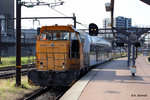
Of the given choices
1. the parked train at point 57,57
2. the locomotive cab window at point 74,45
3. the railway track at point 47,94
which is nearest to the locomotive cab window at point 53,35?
the parked train at point 57,57

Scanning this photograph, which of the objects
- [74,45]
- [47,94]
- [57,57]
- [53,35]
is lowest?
[47,94]

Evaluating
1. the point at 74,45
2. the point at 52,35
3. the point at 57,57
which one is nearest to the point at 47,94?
the point at 57,57

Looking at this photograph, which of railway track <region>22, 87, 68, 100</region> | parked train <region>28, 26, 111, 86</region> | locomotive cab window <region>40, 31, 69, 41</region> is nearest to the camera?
railway track <region>22, 87, 68, 100</region>

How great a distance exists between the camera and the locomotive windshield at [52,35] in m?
11.7

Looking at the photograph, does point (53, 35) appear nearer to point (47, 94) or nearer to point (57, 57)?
point (57, 57)

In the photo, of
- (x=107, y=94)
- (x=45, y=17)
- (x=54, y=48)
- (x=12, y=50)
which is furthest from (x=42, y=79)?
(x=12, y=50)

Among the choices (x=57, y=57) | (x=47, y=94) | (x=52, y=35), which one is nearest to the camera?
(x=47, y=94)

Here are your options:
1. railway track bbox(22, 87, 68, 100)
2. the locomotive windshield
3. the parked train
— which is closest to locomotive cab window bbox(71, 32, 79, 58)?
the parked train

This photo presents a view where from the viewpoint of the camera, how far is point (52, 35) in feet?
38.6

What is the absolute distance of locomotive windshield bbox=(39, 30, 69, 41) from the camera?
1169 cm

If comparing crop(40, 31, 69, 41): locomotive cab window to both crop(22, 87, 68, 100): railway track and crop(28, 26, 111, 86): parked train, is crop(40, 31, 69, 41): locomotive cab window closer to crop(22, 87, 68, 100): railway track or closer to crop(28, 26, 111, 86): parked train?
crop(28, 26, 111, 86): parked train

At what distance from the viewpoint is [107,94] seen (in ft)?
27.0

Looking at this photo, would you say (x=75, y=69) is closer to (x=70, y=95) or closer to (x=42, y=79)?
(x=42, y=79)

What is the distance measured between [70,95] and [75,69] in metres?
3.52
